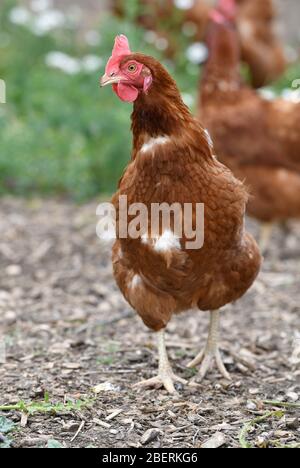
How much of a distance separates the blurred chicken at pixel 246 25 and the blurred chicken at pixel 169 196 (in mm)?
5328

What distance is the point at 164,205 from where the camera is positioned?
3.17 metres

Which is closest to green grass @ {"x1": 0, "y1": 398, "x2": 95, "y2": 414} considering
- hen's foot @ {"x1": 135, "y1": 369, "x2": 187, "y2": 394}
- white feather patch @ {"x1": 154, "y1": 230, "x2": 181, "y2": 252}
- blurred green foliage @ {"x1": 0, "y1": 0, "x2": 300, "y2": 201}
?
hen's foot @ {"x1": 135, "y1": 369, "x2": 187, "y2": 394}

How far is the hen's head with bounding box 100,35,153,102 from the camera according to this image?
10.0ft

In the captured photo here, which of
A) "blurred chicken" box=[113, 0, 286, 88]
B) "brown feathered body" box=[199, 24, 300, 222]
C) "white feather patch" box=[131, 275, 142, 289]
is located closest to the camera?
"white feather patch" box=[131, 275, 142, 289]

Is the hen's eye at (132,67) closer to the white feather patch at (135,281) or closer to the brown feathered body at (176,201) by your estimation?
the brown feathered body at (176,201)

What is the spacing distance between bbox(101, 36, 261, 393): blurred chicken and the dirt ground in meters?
0.43

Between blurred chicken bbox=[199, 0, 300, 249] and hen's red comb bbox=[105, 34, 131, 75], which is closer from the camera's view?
hen's red comb bbox=[105, 34, 131, 75]

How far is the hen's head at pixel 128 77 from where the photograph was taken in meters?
3.05

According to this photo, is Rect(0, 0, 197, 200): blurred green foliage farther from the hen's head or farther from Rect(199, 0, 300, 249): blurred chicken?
the hen's head

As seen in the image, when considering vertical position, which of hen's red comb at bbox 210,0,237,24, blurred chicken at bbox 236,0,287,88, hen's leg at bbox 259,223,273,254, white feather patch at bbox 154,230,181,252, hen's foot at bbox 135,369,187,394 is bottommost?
hen's foot at bbox 135,369,187,394

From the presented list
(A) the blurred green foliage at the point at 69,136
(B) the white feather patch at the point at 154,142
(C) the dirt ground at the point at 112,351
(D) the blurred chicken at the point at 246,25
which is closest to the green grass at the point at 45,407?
(C) the dirt ground at the point at 112,351
